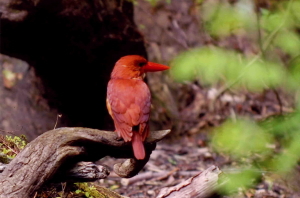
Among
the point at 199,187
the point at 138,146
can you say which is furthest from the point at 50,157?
the point at 199,187

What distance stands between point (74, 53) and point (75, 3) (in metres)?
0.60

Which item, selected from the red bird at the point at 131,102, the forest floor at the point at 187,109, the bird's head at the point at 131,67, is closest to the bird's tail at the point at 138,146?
the red bird at the point at 131,102

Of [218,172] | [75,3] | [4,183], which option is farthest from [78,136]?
[75,3]

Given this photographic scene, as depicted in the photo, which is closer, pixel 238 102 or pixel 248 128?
pixel 248 128

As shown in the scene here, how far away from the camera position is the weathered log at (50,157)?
2.57 m

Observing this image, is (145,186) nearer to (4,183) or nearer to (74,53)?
(74,53)

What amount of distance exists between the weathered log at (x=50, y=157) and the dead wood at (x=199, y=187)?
471 millimetres

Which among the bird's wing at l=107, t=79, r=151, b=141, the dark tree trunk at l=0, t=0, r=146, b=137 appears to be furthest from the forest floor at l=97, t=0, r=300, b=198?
the bird's wing at l=107, t=79, r=151, b=141

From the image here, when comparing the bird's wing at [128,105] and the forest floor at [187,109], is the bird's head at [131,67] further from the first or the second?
the forest floor at [187,109]

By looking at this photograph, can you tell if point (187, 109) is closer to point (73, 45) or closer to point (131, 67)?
point (73, 45)

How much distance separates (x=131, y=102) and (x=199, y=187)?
26.3 inches

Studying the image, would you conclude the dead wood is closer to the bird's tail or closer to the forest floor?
the bird's tail

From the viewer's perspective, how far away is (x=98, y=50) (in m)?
4.99

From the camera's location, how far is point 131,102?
2943 mm
